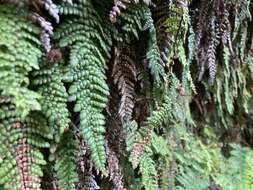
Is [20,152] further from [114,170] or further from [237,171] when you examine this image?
[237,171]

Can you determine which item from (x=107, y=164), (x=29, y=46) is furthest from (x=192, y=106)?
(x=29, y=46)

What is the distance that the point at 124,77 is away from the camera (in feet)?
5.58

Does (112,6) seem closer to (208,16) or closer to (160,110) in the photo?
(160,110)

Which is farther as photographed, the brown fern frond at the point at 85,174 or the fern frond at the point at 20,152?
the brown fern frond at the point at 85,174

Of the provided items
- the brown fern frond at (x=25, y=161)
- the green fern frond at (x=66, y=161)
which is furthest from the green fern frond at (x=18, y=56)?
the green fern frond at (x=66, y=161)

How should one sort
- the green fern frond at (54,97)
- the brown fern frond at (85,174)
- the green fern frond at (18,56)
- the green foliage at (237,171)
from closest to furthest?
the green fern frond at (18,56)
the green fern frond at (54,97)
the brown fern frond at (85,174)
the green foliage at (237,171)

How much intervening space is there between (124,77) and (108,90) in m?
0.14

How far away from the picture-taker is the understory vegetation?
52.1 inches

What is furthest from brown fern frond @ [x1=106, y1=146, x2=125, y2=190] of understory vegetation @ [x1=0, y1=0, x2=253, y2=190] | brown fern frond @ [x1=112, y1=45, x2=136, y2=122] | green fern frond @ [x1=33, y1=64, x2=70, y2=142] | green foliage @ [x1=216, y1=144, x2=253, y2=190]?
green foliage @ [x1=216, y1=144, x2=253, y2=190]

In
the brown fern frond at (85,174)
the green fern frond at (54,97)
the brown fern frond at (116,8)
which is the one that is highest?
the brown fern frond at (116,8)

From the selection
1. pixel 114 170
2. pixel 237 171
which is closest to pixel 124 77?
pixel 114 170

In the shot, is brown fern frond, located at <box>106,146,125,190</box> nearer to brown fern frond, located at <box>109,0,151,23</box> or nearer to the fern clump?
the fern clump

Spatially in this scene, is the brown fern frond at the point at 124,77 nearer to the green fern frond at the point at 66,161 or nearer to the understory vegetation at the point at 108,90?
the understory vegetation at the point at 108,90

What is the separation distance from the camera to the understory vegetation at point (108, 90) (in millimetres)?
1324
